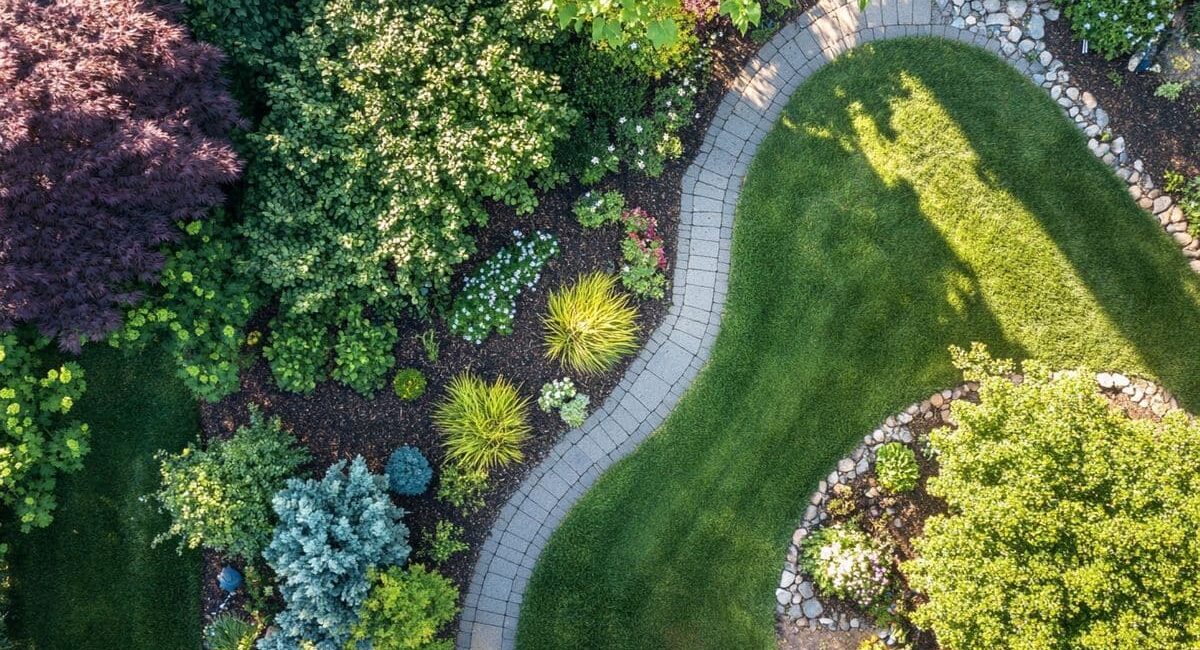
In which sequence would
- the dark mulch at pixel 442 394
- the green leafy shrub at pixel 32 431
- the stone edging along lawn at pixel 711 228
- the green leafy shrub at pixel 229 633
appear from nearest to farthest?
the green leafy shrub at pixel 32 431
the green leafy shrub at pixel 229 633
the dark mulch at pixel 442 394
the stone edging along lawn at pixel 711 228

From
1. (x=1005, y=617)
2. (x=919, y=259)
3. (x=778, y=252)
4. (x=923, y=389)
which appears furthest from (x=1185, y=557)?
(x=778, y=252)

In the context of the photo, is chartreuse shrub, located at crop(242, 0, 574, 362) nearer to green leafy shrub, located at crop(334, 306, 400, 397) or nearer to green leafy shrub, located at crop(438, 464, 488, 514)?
green leafy shrub, located at crop(334, 306, 400, 397)

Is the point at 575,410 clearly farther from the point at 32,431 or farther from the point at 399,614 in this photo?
the point at 32,431

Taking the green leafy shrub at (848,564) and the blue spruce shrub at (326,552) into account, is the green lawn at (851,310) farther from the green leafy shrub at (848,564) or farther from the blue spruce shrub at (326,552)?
the blue spruce shrub at (326,552)

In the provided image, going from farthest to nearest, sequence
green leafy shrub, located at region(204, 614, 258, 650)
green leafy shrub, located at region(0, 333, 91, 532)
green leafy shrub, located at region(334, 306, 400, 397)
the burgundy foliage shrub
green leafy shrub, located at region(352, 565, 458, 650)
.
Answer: green leafy shrub, located at region(334, 306, 400, 397), green leafy shrub, located at region(204, 614, 258, 650), green leafy shrub, located at region(352, 565, 458, 650), green leafy shrub, located at region(0, 333, 91, 532), the burgundy foliage shrub

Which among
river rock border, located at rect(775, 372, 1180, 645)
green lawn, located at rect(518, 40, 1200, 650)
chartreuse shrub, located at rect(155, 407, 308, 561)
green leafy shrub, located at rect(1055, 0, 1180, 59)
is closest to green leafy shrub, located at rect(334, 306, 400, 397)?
chartreuse shrub, located at rect(155, 407, 308, 561)

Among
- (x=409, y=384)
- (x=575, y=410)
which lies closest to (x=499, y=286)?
(x=409, y=384)

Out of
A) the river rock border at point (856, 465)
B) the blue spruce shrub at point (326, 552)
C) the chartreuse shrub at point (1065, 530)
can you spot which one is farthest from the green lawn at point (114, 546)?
the chartreuse shrub at point (1065, 530)
